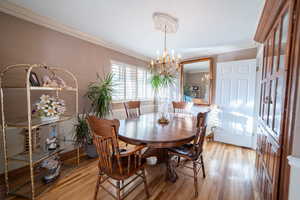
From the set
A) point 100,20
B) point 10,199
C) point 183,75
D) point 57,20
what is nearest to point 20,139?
point 10,199

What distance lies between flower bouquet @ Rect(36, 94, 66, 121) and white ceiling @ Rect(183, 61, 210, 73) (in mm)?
3556

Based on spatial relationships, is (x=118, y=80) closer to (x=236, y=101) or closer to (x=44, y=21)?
(x=44, y=21)

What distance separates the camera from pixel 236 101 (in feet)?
10.1

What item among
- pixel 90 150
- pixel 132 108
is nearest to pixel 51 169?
pixel 90 150

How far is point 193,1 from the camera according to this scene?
5.02 ft

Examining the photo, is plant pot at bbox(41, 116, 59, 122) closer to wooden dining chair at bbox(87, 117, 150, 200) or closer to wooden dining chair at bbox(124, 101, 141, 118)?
wooden dining chair at bbox(87, 117, 150, 200)

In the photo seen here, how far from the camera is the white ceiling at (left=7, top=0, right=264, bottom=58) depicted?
1.61 meters

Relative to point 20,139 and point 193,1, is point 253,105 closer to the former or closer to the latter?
point 193,1

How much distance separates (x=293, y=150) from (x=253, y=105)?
8.41 ft

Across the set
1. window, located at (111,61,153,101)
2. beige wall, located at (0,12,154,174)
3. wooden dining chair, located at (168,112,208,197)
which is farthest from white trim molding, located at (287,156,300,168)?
beige wall, located at (0,12,154,174)

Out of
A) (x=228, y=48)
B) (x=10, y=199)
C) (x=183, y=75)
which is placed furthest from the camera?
(x=183, y=75)

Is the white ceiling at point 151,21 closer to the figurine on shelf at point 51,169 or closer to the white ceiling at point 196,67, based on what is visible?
the white ceiling at point 196,67

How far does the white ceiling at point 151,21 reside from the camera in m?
1.61

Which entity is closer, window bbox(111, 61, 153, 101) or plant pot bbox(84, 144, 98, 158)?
plant pot bbox(84, 144, 98, 158)
